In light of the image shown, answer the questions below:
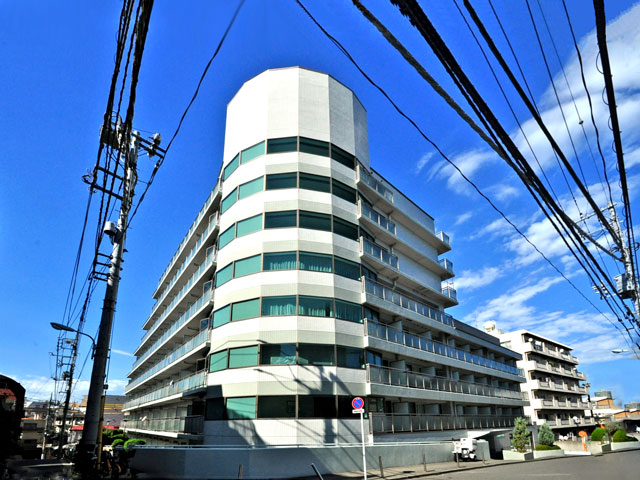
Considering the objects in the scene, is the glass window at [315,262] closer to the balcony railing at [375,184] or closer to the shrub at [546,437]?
the balcony railing at [375,184]

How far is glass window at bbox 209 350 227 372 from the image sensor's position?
2194 cm

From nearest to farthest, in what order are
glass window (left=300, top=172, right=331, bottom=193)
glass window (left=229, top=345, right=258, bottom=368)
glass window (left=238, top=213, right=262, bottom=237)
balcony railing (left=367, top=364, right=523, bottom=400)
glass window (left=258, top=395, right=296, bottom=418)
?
glass window (left=258, top=395, right=296, bottom=418) < glass window (left=229, top=345, right=258, bottom=368) < balcony railing (left=367, top=364, right=523, bottom=400) < glass window (left=238, top=213, right=262, bottom=237) < glass window (left=300, top=172, right=331, bottom=193)

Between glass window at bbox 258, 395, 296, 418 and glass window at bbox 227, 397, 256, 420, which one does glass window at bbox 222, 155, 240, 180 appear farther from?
glass window at bbox 258, 395, 296, 418

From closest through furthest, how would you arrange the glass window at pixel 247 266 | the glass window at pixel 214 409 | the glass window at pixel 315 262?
1. the glass window at pixel 214 409
2. the glass window at pixel 315 262
3. the glass window at pixel 247 266

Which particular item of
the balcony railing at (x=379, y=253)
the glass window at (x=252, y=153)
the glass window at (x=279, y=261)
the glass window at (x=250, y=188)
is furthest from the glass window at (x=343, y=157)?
the glass window at (x=279, y=261)

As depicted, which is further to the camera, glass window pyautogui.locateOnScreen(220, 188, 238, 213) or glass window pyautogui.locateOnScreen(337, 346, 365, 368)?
glass window pyautogui.locateOnScreen(220, 188, 238, 213)

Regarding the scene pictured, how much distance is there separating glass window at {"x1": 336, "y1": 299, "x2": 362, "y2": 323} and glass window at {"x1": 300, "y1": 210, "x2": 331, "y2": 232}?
429 cm

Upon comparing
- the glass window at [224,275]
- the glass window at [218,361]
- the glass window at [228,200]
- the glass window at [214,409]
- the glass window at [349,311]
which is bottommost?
the glass window at [214,409]

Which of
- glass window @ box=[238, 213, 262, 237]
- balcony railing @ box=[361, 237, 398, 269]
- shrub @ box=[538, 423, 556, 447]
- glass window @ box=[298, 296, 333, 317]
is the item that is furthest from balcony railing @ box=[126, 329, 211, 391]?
shrub @ box=[538, 423, 556, 447]

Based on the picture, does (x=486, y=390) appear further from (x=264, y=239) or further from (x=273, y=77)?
(x=273, y=77)

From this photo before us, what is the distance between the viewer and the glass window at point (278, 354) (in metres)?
20.6

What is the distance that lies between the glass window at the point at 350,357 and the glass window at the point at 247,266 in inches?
246

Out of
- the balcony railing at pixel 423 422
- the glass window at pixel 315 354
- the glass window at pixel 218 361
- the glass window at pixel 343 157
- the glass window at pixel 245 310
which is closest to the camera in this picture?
the glass window at pixel 315 354

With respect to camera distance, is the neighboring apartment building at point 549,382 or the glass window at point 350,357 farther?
the neighboring apartment building at point 549,382
